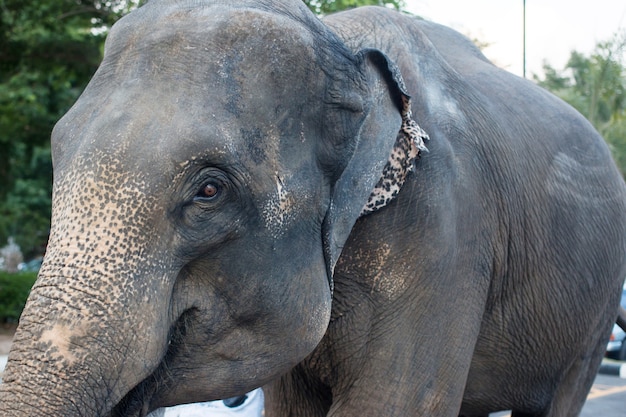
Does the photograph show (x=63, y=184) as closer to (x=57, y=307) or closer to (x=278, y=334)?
(x=57, y=307)

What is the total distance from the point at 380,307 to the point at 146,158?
0.79 meters

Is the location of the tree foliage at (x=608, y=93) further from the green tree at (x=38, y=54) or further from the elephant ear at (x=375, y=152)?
the elephant ear at (x=375, y=152)

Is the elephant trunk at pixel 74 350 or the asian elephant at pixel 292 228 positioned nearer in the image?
the elephant trunk at pixel 74 350

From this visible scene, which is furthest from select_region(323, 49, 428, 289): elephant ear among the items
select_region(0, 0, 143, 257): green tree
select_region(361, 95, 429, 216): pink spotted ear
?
select_region(0, 0, 143, 257): green tree

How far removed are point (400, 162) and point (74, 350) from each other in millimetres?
923

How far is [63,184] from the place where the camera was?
1476 mm

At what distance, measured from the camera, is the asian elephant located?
141 cm

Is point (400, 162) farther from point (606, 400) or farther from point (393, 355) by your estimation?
point (606, 400)

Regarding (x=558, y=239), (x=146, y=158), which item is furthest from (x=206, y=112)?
(x=558, y=239)

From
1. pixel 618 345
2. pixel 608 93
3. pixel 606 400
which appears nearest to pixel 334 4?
pixel 606 400

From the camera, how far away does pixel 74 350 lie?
1325mm

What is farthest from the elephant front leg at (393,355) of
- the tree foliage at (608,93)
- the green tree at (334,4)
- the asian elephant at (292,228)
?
the tree foliage at (608,93)

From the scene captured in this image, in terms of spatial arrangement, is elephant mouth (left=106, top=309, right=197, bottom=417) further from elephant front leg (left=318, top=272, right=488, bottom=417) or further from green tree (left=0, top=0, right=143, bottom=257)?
green tree (left=0, top=0, right=143, bottom=257)

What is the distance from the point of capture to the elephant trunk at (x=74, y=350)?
51.0 inches
